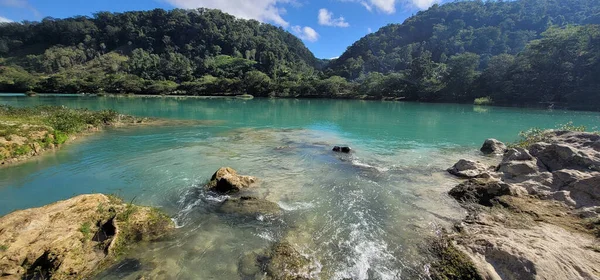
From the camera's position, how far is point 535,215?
8.23 metres

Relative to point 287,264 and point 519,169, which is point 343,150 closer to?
point 519,169

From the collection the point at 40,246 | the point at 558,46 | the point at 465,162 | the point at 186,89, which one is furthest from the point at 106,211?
the point at 186,89

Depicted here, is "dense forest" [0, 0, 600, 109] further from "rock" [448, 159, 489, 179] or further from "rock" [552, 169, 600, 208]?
"rock" [552, 169, 600, 208]

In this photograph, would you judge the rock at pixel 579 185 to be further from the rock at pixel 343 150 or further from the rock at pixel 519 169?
the rock at pixel 343 150

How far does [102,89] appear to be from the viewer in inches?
3991

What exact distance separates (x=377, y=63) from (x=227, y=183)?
178 m

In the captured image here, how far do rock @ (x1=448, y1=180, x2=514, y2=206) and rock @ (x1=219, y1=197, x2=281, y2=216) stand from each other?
670cm

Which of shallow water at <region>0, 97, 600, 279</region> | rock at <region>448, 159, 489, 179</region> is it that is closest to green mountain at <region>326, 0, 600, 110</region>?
shallow water at <region>0, 97, 600, 279</region>

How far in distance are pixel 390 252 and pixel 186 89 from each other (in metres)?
117

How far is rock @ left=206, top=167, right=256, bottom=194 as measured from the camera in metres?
11.1

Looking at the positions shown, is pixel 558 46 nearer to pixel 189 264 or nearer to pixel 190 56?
pixel 189 264

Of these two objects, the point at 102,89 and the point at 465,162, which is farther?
the point at 102,89

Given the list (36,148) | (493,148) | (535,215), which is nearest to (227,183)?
(535,215)

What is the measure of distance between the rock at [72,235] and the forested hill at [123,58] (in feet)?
340
